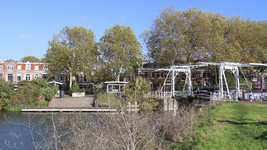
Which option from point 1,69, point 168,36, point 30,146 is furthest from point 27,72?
point 30,146

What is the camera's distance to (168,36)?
38.0 m

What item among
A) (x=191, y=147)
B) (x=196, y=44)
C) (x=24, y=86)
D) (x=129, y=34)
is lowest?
(x=191, y=147)

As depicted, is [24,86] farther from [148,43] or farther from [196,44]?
[196,44]

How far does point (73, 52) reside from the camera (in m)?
47.8

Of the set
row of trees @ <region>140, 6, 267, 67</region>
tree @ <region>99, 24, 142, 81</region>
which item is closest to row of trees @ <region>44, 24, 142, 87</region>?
tree @ <region>99, 24, 142, 81</region>

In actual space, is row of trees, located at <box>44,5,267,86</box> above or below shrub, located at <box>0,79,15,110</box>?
above

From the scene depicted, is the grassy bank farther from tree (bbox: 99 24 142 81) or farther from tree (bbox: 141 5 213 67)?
tree (bbox: 99 24 142 81)

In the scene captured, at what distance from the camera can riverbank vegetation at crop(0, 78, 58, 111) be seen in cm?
3253

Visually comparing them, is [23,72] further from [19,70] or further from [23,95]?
[23,95]

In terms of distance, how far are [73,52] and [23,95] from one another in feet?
54.4

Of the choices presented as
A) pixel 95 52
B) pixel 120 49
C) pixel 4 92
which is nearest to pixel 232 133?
pixel 4 92

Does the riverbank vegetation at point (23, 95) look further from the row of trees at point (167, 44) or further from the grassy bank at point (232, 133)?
the grassy bank at point (232, 133)

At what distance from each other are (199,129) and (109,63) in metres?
36.6

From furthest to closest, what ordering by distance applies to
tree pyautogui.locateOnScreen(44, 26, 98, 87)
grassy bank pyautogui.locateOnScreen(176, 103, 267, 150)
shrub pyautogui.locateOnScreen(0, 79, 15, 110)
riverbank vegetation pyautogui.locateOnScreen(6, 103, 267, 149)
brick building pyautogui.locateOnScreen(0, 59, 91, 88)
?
Result: 1. brick building pyautogui.locateOnScreen(0, 59, 91, 88)
2. tree pyautogui.locateOnScreen(44, 26, 98, 87)
3. shrub pyautogui.locateOnScreen(0, 79, 15, 110)
4. grassy bank pyautogui.locateOnScreen(176, 103, 267, 150)
5. riverbank vegetation pyautogui.locateOnScreen(6, 103, 267, 149)
